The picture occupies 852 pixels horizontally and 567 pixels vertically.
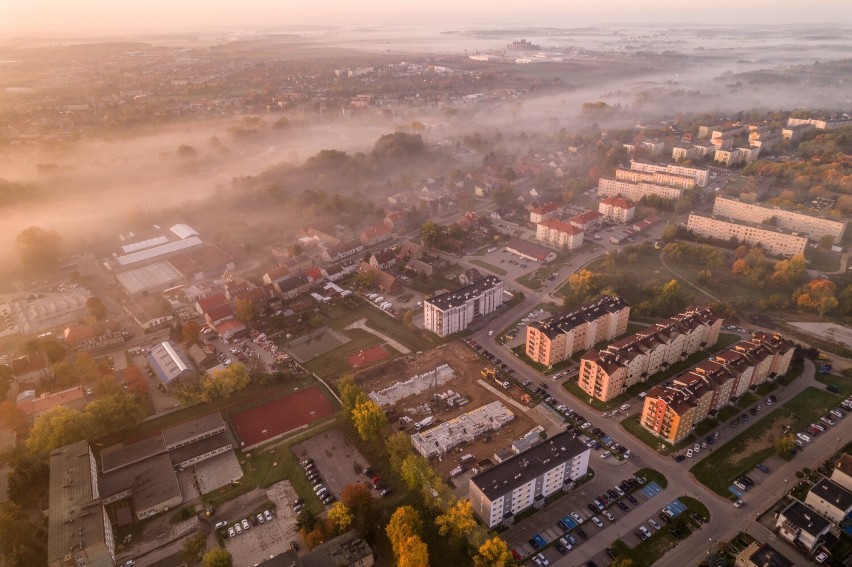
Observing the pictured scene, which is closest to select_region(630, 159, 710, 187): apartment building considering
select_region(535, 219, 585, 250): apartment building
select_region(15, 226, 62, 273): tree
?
select_region(535, 219, 585, 250): apartment building

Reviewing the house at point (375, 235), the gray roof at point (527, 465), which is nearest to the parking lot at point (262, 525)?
the gray roof at point (527, 465)

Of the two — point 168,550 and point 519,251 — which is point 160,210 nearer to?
point 519,251

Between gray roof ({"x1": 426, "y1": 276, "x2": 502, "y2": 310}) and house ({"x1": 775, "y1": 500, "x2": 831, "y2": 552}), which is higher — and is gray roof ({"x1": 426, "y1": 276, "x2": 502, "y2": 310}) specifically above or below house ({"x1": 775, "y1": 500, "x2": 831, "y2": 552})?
above

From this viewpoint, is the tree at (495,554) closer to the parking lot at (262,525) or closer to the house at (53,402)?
the parking lot at (262,525)

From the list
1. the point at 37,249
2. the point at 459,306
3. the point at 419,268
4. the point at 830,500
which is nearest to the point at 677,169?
the point at 419,268

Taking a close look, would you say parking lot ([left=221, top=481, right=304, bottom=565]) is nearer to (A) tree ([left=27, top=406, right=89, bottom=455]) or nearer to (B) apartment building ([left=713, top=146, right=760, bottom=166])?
(A) tree ([left=27, top=406, right=89, bottom=455])

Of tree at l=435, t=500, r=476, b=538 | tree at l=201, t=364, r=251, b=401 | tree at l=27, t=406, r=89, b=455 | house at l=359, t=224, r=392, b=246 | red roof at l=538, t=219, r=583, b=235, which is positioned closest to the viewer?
tree at l=435, t=500, r=476, b=538

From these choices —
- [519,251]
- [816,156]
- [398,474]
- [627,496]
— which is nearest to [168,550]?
[398,474]
